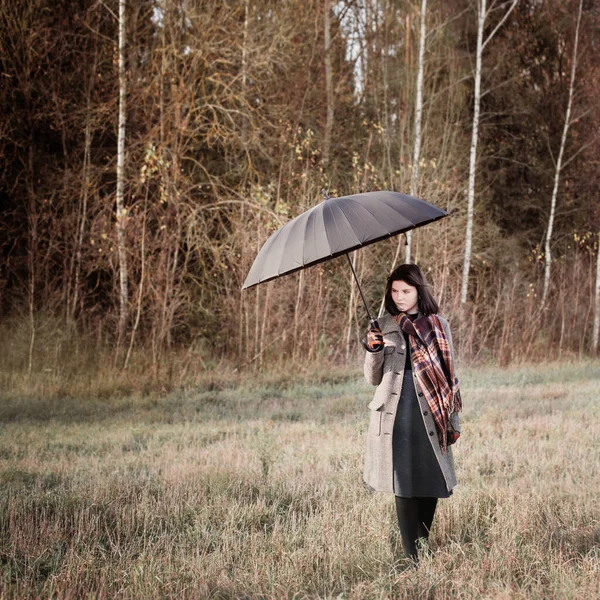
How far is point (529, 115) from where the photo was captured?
22719mm

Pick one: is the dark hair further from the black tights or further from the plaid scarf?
the black tights

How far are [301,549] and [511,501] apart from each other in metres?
1.75

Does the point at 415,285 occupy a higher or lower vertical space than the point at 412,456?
higher

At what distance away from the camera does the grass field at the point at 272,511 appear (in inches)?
146

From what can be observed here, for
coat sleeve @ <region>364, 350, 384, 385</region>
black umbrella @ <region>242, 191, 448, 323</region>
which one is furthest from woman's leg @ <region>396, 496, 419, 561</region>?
black umbrella @ <region>242, 191, 448, 323</region>

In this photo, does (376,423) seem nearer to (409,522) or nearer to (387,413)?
(387,413)

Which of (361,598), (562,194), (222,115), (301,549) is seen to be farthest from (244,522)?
(562,194)

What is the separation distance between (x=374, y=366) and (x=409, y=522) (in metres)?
0.90

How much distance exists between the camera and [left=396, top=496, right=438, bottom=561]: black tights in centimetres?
395

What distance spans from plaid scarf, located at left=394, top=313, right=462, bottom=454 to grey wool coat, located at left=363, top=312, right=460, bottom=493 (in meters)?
0.04

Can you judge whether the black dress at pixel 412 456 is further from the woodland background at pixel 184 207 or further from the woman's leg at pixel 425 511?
the woodland background at pixel 184 207

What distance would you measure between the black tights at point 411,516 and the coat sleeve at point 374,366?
0.68 m

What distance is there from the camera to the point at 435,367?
392cm

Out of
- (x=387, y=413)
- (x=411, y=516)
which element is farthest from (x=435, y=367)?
(x=411, y=516)
